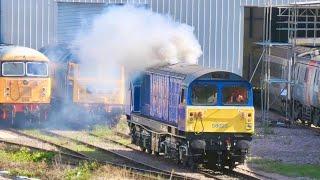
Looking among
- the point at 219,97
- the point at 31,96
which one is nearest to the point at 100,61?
the point at 31,96

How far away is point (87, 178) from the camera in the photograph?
752 inches

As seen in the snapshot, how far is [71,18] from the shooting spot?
4003cm

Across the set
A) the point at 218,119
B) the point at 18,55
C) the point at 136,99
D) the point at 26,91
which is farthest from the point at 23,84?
the point at 218,119

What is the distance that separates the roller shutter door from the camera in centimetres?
3969

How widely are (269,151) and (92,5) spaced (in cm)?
1525

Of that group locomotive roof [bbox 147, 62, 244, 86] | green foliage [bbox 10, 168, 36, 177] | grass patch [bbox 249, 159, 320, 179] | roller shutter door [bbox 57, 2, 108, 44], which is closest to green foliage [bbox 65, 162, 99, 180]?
green foliage [bbox 10, 168, 36, 177]

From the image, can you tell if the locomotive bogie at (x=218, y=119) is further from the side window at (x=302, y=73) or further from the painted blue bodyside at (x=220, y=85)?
the side window at (x=302, y=73)

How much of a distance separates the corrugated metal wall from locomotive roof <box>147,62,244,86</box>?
49.0ft

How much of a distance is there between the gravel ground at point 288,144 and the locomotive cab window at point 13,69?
9103mm

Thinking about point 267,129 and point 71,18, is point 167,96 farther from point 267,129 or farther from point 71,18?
point 71,18

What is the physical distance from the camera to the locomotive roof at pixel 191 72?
22078mm

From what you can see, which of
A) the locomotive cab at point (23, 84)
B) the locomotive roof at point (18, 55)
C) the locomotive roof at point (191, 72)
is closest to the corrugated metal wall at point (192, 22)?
the locomotive roof at point (18, 55)

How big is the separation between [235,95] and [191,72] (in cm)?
131

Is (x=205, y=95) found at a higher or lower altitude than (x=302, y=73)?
higher
